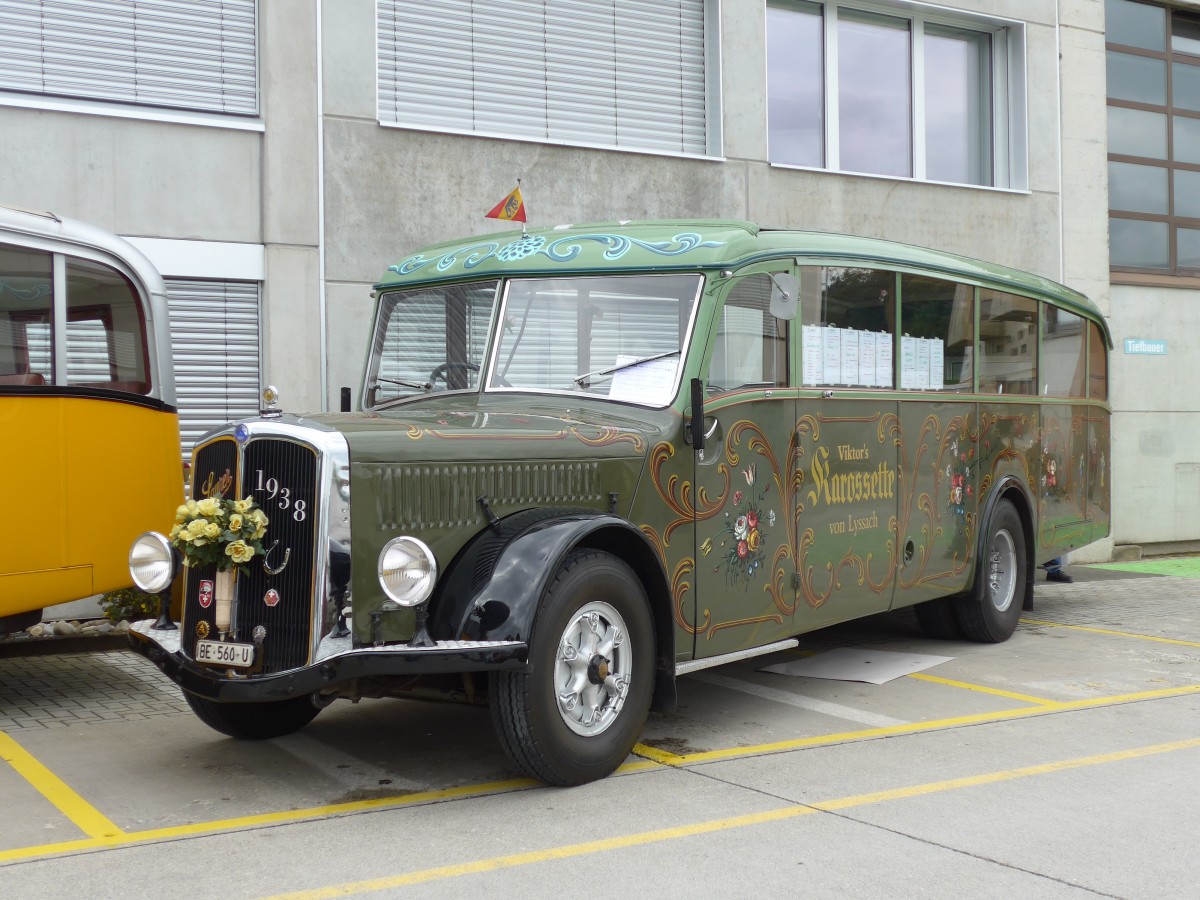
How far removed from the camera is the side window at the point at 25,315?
7.02 meters

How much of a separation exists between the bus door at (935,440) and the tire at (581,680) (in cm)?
291

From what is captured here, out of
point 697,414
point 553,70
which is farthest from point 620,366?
point 553,70

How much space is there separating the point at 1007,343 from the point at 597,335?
14.1 feet

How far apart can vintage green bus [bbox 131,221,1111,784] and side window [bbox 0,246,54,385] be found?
1765 mm

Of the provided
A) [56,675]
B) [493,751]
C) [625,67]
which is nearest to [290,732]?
[493,751]

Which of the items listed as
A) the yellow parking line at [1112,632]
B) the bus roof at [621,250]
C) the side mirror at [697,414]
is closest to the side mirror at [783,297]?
the bus roof at [621,250]

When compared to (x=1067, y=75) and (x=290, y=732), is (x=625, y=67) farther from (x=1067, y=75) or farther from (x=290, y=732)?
(x=290, y=732)

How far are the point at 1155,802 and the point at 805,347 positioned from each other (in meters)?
3.03

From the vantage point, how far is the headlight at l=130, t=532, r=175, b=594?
5.64 metres

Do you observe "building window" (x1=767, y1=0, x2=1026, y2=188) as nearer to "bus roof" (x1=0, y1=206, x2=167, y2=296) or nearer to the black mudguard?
"bus roof" (x1=0, y1=206, x2=167, y2=296)

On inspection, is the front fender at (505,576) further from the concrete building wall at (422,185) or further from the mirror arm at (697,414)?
the concrete building wall at (422,185)

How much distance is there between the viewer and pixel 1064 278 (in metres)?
16.0

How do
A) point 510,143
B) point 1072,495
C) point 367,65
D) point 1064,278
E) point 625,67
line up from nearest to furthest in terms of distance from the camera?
point 1072,495 → point 367,65 → point 510,143 → point 625,67 → point 1064,278

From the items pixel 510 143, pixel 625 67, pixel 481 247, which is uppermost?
pixel 625 67
